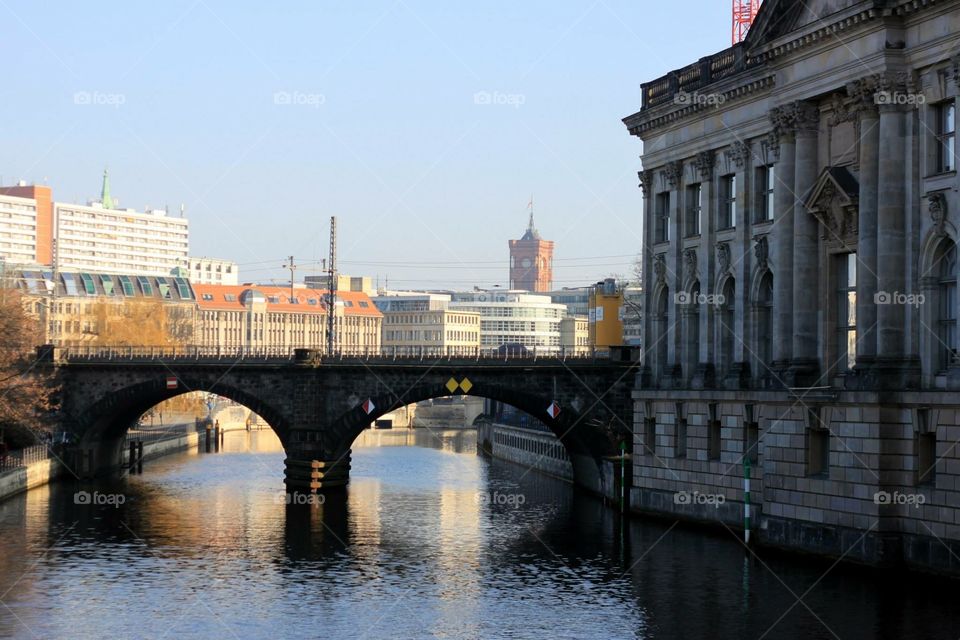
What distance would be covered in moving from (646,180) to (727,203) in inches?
362

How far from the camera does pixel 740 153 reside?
72688 millimetres

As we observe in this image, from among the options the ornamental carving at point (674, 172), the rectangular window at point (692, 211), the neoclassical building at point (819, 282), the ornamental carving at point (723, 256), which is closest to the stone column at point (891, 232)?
the neoclassical building at point (819, 282)

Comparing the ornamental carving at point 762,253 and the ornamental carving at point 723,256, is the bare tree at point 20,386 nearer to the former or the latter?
the ornamental carving at point 723,256

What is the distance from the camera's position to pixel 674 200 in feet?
263

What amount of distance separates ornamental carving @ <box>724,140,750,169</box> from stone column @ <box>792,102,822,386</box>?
27.0 ft

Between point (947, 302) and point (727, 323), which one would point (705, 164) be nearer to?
point (727, 323)

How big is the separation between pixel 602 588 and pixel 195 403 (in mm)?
128082

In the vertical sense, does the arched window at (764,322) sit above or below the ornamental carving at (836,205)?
below

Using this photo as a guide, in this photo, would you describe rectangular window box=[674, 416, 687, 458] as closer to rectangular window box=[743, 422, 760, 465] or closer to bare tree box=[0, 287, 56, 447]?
rectangular window box=[743, 422, 760, 465]

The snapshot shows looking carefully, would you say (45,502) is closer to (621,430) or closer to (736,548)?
(621,430)

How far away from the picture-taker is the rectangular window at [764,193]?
2810 inches

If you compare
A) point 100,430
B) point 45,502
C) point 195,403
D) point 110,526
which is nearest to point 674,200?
point 110,526

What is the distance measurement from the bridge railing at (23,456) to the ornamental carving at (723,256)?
44132mm

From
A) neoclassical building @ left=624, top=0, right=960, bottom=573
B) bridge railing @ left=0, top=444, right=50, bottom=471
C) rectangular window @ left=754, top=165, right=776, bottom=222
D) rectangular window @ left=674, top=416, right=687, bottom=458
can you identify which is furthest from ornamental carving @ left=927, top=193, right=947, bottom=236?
bridge railing @ left=0, top=444, right=50, bottom=471
